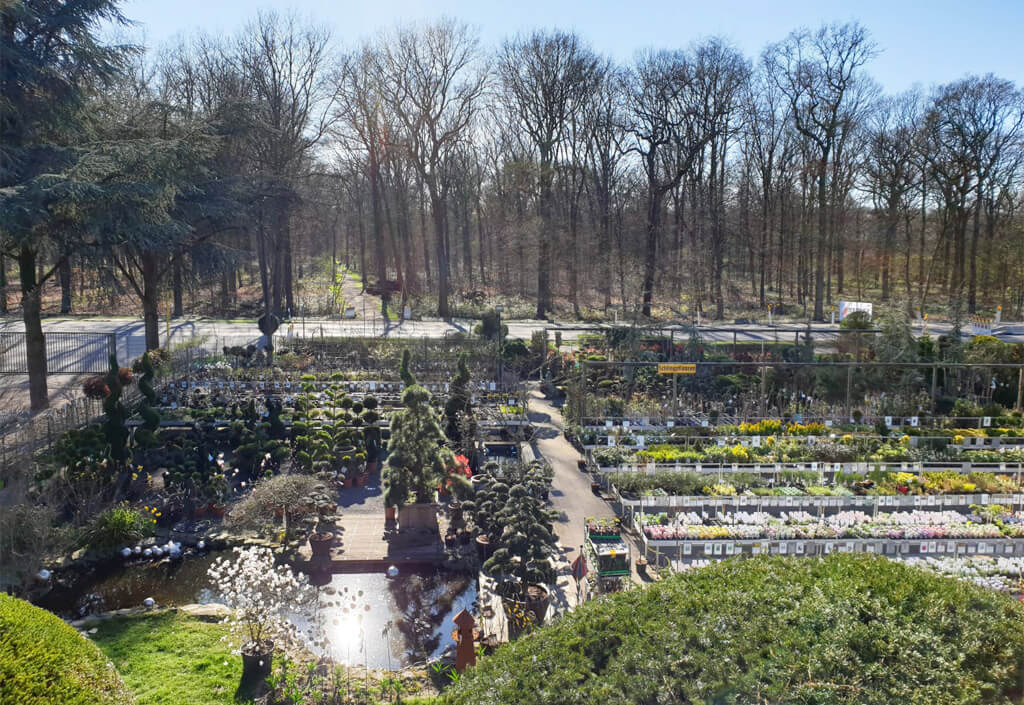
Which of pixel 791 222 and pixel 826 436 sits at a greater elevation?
pixel 791 222

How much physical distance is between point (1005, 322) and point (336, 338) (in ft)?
110

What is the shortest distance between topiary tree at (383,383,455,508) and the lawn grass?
320 centimetres

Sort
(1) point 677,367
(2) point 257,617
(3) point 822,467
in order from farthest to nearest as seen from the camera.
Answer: (1) point 677,367 < (3) point 822,467 < (2) point 257,617

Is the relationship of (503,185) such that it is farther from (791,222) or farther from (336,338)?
(336,338)

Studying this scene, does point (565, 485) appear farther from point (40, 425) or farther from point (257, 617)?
point (40, 425)

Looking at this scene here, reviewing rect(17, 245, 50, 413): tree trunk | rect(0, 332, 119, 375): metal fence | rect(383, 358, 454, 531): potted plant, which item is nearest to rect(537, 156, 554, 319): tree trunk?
rect(0, 332, 119, 375): metal fence

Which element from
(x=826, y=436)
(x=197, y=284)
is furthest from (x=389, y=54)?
(x=826, y=436)

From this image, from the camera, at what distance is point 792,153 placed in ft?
143

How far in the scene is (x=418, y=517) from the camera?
11.5 m

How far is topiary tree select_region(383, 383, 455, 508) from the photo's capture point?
11273mm

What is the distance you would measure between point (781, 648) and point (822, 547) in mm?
6267

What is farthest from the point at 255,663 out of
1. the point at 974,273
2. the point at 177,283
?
the point at 974,273

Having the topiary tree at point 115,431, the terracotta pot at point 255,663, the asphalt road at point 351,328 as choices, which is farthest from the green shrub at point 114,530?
the asphalt road at point 351,328

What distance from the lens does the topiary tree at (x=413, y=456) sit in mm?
11273
